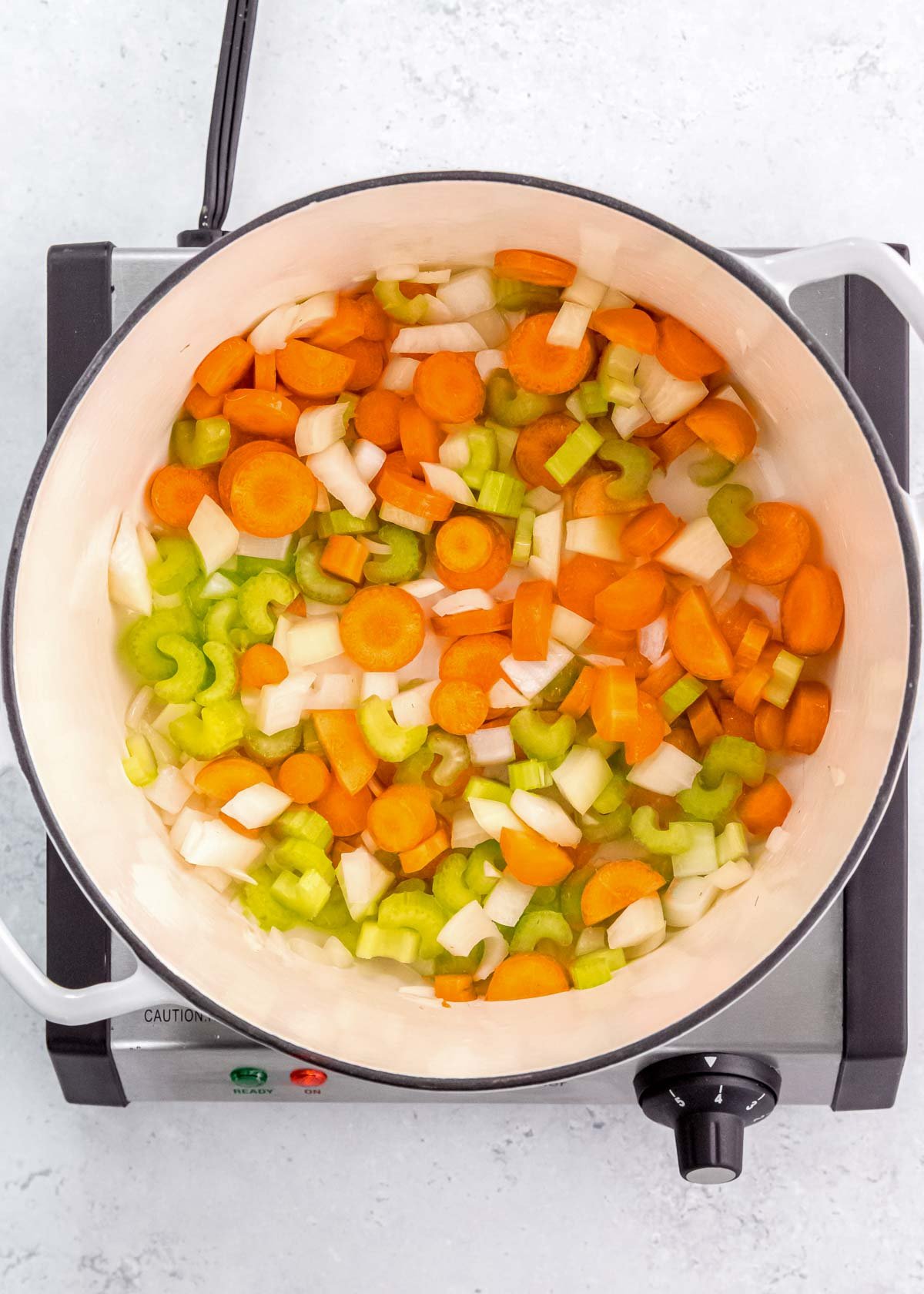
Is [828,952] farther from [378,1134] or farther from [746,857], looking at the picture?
[378,1134]

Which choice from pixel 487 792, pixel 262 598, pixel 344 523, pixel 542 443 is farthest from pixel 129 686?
pixel 542 443

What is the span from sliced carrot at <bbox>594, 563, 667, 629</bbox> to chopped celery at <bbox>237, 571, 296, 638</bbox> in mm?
307

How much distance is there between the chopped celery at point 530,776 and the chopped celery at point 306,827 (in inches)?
7.5

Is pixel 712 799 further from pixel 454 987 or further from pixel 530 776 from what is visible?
pixel 454 987

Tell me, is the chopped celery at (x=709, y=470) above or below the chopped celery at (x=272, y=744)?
above

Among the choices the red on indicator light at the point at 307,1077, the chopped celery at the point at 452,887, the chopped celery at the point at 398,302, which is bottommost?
the red on indicator light at the point at 307,1077

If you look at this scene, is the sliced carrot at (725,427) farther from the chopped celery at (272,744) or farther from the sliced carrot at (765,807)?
the chopped celery at (272,744)

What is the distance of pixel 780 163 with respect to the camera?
4.13 ft

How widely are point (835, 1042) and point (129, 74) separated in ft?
4.06

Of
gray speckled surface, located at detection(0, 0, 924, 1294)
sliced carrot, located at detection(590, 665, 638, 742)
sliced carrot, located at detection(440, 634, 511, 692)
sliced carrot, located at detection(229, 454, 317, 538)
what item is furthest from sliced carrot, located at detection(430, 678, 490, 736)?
gray speckled surface, located at detection(0, 0, 924, 1294)

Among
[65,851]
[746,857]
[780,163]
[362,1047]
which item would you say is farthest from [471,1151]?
[780,163]

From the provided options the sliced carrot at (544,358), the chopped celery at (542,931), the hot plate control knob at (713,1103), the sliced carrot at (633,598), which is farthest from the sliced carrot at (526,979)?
the sliced carrot at (544,358)

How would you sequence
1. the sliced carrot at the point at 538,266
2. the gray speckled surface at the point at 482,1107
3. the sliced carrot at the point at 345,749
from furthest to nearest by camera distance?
the gray speckled surface at the point at 482,1107, the sliced carrot at the point at 345,749, the sliced carrot at the point at 538,266

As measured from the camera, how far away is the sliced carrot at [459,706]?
1137mm
